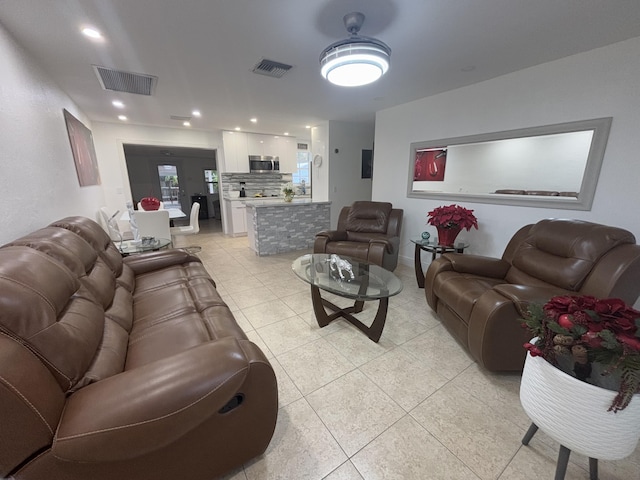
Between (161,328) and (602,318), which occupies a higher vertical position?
(602,318)

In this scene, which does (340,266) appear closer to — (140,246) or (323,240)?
(323,240)

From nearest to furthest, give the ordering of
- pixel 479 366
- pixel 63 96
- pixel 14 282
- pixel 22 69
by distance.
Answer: pixel 14 282 → pixel 479 366 → pixel 22 69 → pixel 63 96

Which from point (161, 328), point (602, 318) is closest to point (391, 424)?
point (602, 318)

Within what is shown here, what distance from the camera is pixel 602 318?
34.9 inches

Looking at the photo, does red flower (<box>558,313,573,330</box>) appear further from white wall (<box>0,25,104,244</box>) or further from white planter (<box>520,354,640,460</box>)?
white wall (<box>0,25,104,244</box>)

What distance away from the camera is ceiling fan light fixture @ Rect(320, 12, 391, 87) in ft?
5.27

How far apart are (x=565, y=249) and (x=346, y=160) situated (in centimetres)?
395

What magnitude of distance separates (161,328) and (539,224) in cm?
290

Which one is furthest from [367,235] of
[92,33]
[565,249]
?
[92,33]

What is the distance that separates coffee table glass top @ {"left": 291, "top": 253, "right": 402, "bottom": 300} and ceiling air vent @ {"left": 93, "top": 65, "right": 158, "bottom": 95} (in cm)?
260

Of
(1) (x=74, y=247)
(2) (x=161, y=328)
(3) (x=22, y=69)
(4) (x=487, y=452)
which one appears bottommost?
(4) (x=487, y=452)

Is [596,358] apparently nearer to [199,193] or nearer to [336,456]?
[336,456]

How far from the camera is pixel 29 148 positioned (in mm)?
1878

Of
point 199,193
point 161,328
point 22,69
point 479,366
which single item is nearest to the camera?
point 161,328
